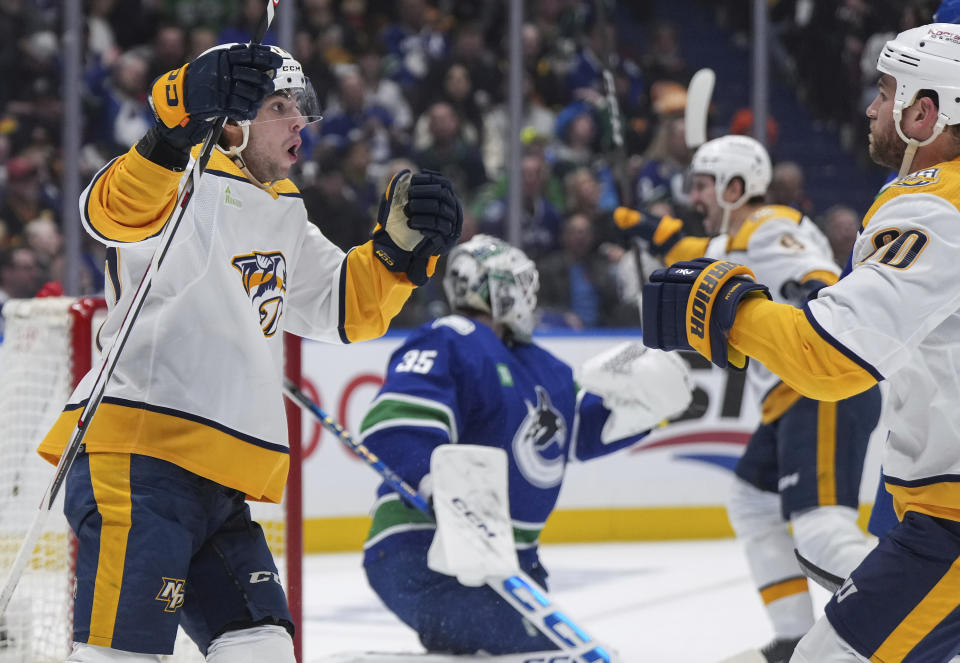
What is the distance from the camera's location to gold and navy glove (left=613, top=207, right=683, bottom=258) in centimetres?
390

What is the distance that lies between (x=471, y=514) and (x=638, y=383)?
0.55 m

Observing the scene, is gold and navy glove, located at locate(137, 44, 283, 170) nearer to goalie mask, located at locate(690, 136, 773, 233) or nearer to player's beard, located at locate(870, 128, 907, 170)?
player's beard, located at locate(870, 128, 907, 170)

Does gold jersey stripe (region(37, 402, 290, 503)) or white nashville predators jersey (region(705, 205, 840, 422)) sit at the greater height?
gold jersey stripe (region(37, 402, 290, 503))

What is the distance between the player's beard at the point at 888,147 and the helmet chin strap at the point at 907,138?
0.04ft

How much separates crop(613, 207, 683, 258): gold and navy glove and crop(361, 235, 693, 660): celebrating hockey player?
692 mm

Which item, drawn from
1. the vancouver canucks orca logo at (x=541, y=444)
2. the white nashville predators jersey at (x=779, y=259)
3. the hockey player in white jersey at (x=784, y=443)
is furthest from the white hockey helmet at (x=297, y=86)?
the white nashville predators jersey at (x=779, y=259)

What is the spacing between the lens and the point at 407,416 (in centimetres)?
304

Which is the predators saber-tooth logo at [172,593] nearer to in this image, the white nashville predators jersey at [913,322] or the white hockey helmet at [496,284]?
the white nashville predators jersey at [913,322]

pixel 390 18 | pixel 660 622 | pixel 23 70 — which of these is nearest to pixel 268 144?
pixel 660 622

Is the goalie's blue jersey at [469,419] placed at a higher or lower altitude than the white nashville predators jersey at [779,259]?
lower

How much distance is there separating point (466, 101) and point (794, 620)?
12.0 ft

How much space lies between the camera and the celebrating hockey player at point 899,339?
1755mm

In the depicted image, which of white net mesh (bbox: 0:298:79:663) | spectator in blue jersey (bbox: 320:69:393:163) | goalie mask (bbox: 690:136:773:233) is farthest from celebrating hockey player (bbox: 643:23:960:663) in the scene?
spectator in blue jersey (bbox: 320:69:393:163)

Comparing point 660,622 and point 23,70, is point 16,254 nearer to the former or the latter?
point 23,70
